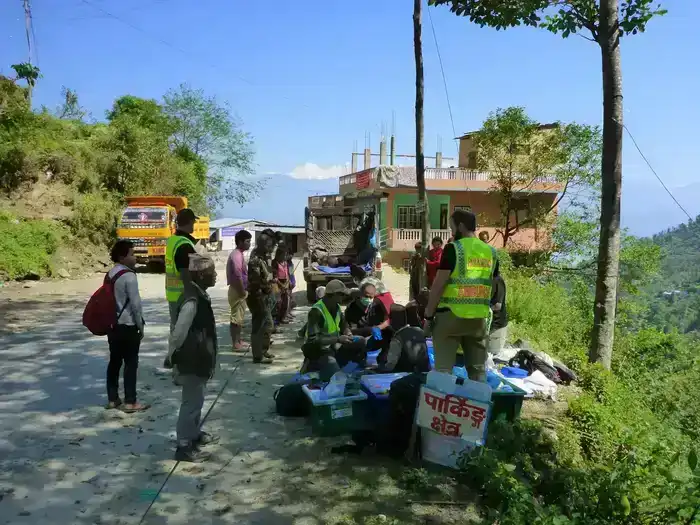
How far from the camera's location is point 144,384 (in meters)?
6.70

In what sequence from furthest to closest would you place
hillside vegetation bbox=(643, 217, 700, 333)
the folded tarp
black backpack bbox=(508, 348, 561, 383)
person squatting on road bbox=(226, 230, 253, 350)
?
1. hillside vegetation bbox=(643, 217, 700, 333)
2. the folded tarp
3. person squatting on road bbox=(226, 230, 253, 350)
4. black backpack bbox=(508, 348, 561, 383)

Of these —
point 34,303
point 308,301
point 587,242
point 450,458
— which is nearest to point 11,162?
point 34,303

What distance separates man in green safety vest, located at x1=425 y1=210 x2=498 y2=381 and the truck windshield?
16989 mm

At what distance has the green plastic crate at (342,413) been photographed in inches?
187

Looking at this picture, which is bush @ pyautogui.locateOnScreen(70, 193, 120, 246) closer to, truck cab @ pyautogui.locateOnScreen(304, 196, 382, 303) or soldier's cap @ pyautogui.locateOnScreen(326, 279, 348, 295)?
truck cab @ pyautogui.locateOnScreen(304, 196, 382, 303)

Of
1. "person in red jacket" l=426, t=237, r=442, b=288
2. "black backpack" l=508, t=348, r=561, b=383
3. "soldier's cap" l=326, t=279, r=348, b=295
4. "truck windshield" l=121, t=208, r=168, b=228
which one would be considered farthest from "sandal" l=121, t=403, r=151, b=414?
"truck windshield" l=121, t=208, r=168, b=228

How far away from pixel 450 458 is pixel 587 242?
1771 centimetres

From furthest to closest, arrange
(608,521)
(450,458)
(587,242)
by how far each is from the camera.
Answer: (587,242) < (450,458) < (608,521)

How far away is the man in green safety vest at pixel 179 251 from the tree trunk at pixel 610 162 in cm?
458

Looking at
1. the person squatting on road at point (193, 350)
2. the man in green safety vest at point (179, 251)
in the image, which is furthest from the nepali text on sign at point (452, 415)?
the man in green safety vest at point (179, 251)

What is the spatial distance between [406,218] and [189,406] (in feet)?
82.8

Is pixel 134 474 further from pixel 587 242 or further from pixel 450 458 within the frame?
pixel 587 242

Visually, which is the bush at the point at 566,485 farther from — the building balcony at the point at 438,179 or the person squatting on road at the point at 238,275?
the building balcony at the point at 438,179

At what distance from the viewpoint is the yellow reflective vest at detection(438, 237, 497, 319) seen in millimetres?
4797
